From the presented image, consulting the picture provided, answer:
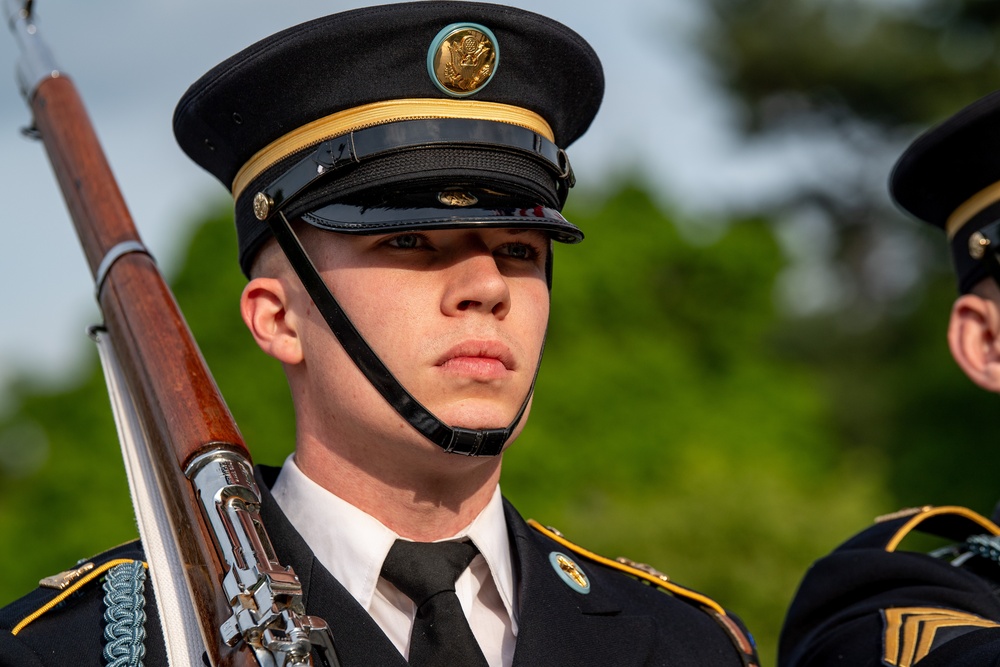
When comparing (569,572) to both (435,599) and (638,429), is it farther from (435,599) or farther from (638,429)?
(638,429)

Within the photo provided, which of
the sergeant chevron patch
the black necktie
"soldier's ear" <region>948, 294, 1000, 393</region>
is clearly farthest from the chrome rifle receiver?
"soldier's ear" <region>948, 294, 1000, 393</region>

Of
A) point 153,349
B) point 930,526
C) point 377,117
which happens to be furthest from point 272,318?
point 930,526

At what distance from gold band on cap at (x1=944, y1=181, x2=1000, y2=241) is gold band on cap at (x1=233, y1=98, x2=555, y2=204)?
1611 millimetres

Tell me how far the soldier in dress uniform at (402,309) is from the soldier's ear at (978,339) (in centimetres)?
136

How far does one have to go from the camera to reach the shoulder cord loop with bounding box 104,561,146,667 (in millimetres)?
2676

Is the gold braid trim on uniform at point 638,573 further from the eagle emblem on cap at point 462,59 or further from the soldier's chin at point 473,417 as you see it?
the eagle emblem on cap at point 462,59

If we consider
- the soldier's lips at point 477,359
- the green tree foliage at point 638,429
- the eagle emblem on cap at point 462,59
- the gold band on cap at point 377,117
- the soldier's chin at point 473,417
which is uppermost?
the green tree foliage at point 638,429

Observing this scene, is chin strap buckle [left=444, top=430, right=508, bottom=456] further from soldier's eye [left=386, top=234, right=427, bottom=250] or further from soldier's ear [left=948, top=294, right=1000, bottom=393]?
soldier's ear [left=948, top=294, right=1000, bottom=393]

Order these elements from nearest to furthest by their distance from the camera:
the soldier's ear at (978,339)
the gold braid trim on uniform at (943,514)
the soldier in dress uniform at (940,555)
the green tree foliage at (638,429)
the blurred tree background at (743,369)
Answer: the soldier in dress uniform at (940,555)
the gold braid trim on uniform at (943,514)
the soldier's ear at (978,339)
the green tree foliage at (638,429)
the blurred tree background at (743,369)

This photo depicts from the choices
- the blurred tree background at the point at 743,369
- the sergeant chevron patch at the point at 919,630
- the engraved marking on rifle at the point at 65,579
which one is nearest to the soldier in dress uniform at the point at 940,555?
the sergeant chevron patch at the point at 919,630

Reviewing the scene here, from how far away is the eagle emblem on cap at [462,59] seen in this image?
2.97 m

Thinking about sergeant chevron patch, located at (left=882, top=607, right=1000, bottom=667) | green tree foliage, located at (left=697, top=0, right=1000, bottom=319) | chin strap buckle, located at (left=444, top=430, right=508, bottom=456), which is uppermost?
green tree foliage, located at (left=697, top=0, right=1000, bottom=319)

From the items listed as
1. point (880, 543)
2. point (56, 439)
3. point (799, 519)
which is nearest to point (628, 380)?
point (56, 439)

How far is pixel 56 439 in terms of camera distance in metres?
17.8
